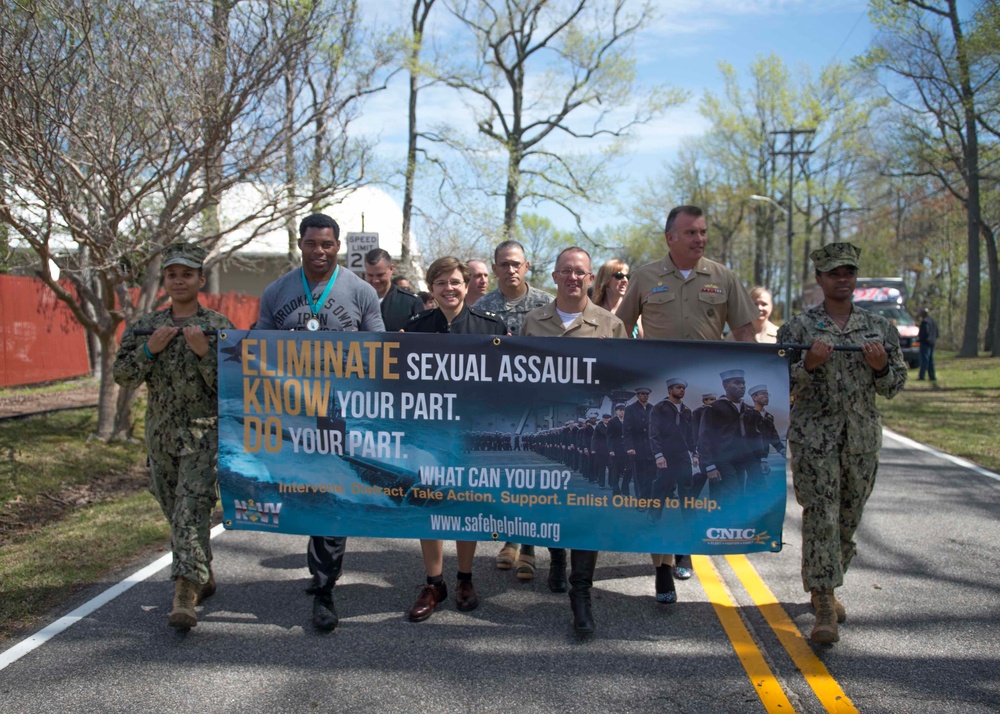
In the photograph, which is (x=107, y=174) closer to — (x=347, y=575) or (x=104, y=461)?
(x=104, y=461)

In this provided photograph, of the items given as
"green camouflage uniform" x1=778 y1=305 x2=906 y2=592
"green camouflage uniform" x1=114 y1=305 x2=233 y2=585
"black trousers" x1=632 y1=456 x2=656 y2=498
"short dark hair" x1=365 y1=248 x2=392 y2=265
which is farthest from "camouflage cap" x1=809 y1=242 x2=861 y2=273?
"short dark hair" x1=365 y1=248 x2=392 y2=265

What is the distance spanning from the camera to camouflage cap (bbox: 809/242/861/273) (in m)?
4.60

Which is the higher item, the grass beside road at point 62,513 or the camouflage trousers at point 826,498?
the camouflage trousers at point 826,498

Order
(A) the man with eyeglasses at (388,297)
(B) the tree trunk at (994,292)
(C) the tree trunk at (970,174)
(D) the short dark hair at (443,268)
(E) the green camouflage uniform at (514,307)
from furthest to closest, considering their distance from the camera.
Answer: (B) the tree trunk at (994,292) < (C) the tree trunk at (970,174) < (A) the man with eyeglasses at (388,297) < (E) the green camouflage uniform at (514,307) < (D) the short dark hair at (443,268)

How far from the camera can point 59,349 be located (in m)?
16.9

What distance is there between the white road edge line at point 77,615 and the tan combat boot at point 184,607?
62 cm

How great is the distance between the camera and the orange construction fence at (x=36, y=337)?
49.6 feet

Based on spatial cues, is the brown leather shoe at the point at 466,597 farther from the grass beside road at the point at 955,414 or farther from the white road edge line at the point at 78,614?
the grass beside road at the point at 955,414

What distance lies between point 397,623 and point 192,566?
1149 mm

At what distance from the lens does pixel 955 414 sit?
15.7 metres

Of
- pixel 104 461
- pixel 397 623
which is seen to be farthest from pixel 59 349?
pixel 397 623

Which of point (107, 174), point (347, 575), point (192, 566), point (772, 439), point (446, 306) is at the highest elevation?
point (107, 174)

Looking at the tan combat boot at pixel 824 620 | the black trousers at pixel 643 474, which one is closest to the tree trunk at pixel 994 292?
the tan combat boot at pixel 824 620

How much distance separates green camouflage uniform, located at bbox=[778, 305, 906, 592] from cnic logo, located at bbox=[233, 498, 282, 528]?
2.86 metres
